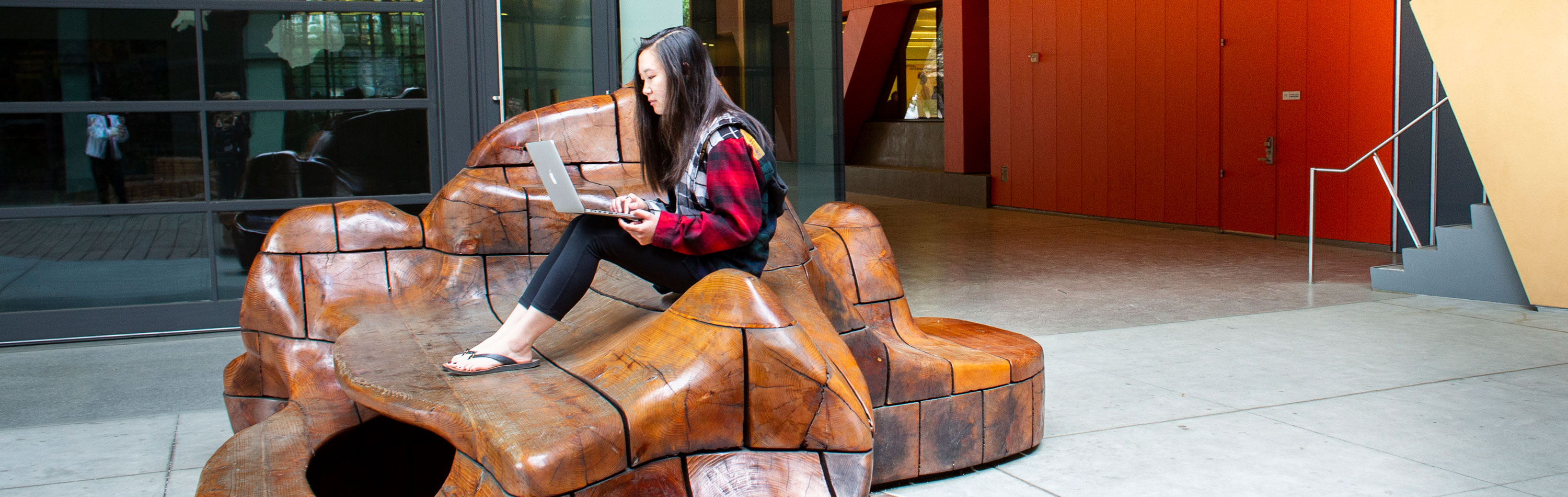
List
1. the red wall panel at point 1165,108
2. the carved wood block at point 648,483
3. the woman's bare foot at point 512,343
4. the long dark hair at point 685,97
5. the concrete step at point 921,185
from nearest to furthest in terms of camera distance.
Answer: the carved wood block at point 648,483, the woman's bare foot at point 512,343, the long dark hair at point 685,97, the red wall panel at point 1165,108, the concrete step at point 921,185

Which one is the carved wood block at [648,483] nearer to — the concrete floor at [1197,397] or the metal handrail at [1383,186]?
the concrete floor at [1197,397]

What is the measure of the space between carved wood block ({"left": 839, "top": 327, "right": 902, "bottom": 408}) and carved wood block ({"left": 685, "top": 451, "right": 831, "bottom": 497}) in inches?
32.9

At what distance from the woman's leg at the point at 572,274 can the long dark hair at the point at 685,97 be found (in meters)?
0.23

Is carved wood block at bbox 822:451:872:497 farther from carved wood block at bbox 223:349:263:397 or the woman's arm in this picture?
carved wood block at bbox 223:349:263:397

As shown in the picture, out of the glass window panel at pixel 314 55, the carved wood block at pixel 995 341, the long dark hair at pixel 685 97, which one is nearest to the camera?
the long dark hair at pixel 685 97

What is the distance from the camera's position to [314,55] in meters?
5.32

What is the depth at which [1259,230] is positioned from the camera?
9391mm

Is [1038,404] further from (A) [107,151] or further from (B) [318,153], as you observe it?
(A) [107,151]

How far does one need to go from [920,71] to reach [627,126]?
41.2 feet

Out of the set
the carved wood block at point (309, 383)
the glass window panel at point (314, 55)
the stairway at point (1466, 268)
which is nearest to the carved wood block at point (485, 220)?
the carved wood block at point (309, 383)

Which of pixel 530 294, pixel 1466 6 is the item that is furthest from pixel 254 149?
pixel 1466 6

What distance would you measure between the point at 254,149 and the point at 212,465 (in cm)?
340

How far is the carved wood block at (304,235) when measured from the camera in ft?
10.3

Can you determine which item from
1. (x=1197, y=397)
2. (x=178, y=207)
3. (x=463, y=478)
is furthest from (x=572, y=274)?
(x=178, y=207)
